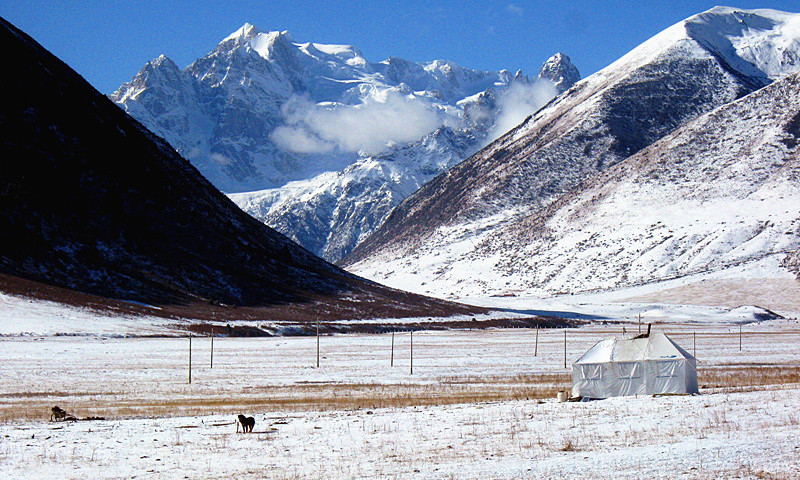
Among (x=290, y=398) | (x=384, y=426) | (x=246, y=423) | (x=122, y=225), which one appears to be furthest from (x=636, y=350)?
(x=122, y=225)

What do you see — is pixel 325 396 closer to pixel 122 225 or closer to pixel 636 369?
pixel 636 369

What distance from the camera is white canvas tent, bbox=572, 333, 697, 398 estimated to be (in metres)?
39.2

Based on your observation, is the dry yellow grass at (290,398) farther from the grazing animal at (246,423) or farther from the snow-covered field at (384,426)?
the grazing animal at (246,423)

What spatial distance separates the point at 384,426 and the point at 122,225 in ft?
430

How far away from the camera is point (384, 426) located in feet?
96.5

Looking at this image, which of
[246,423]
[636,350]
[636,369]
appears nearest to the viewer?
[246,423]

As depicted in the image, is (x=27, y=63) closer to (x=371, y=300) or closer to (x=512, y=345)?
(x=371, y=300)

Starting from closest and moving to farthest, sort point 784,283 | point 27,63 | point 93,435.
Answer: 1. point 93,435
2. point 27,63
3. point 784,283

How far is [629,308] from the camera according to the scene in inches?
6954

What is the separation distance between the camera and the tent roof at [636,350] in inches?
1575

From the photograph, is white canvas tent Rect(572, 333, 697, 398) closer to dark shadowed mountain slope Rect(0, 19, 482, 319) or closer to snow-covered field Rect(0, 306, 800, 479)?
snow-covered field Rect(0, 306, 800, 479)

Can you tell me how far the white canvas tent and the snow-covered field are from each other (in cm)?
187

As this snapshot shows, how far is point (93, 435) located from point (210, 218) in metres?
148

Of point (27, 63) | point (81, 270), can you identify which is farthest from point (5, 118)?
point (81, 270)
